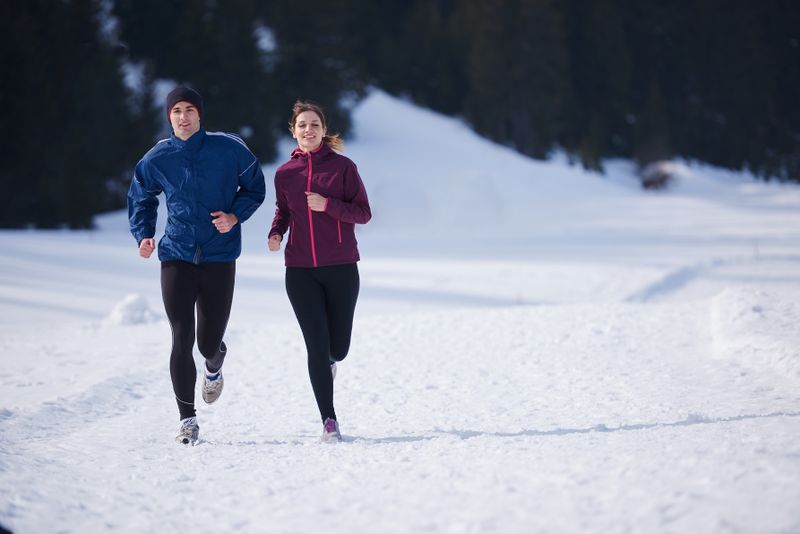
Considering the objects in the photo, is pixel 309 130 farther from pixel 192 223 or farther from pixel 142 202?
pixel 142 202

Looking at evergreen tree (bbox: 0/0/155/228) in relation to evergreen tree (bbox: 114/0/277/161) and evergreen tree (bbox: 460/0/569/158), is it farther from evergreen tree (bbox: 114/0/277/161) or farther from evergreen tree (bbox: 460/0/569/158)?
evergreen tree (bbox: 460/0/569/158)

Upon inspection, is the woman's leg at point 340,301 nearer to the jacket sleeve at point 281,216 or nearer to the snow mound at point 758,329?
the jacket sleeve at point 281,216

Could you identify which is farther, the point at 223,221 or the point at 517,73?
the point at 517,73

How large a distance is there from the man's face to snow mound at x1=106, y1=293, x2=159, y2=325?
5.32 m

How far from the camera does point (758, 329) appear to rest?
6379 millimetres

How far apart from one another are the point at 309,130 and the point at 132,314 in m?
5.78

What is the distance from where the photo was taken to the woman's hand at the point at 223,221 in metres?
4.27

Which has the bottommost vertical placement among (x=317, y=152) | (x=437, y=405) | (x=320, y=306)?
(x=437, y=405)

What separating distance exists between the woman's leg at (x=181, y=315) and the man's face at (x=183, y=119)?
2.49 feet

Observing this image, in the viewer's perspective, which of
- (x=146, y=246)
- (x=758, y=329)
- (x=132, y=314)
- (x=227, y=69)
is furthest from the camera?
(x=227, y=69)

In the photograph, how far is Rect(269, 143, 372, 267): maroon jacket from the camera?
14.1ft

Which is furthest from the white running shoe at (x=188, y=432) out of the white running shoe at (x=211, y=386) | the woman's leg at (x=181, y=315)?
the white running shoe at (x=211, y=386)

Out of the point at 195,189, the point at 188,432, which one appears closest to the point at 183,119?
the point at 195,189

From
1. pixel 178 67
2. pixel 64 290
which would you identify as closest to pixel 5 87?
pixel 178 67
